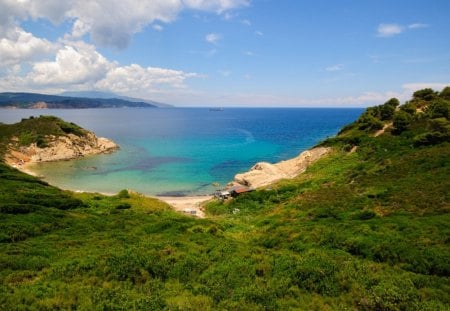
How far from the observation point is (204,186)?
214 ft

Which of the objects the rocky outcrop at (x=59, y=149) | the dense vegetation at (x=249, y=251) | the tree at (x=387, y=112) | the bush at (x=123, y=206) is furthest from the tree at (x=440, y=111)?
the rocky outcrop at (x=59, y=149)

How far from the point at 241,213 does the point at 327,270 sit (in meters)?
25.7

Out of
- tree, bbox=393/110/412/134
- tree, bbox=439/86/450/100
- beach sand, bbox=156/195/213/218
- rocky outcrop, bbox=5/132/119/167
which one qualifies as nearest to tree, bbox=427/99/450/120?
tree, bbox=393/110/412/134

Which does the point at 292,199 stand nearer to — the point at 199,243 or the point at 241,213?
the point at 241,213

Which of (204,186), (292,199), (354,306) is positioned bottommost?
(204,186)

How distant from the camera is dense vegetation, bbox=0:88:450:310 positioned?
14.3 meters

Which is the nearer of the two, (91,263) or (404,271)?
(404,271)

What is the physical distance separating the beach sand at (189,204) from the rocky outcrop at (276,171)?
790cm

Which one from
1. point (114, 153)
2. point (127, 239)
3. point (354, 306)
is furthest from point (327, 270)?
point (114, 153)

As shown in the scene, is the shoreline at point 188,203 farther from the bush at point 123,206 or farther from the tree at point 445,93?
the tree at point 445,93

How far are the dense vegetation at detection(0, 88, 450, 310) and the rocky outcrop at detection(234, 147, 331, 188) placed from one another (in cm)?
1655

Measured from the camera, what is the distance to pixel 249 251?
2097 cm

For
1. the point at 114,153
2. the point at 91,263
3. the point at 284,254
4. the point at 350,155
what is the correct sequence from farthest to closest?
the point at 114,153
the point at 350,155
the point at 284,254
the point at 91,263

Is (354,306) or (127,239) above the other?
(354,306)
